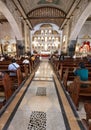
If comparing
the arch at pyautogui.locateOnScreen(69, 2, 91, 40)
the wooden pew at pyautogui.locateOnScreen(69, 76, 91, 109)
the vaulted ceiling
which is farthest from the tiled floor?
the vaulted ceiling

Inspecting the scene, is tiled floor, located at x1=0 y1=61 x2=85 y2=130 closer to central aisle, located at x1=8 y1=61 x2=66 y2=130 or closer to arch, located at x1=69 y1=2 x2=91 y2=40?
central aisle, located at x1=8 y1=61 x2=66 y2=130

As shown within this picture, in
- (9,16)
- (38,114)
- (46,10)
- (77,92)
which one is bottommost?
(38,114)

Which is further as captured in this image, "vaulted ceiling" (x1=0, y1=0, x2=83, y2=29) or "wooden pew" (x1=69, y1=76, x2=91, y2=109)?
"vaulted ceiling" (x1=0, y1=0, x2=83, y2=29)

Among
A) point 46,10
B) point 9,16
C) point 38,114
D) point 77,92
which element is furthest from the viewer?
point 46,10

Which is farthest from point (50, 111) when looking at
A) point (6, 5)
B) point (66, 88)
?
point (6, 5)

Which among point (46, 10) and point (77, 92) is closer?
point (77, 92)

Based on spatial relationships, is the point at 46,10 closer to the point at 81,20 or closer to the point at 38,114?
the point at 81,20

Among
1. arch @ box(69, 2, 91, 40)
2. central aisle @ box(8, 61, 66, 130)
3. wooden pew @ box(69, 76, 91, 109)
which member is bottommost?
central aisle @ box(8, 61, 66, 130)

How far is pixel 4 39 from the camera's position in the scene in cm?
1967

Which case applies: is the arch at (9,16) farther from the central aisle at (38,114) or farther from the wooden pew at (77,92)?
the wooden pew at (77,92)

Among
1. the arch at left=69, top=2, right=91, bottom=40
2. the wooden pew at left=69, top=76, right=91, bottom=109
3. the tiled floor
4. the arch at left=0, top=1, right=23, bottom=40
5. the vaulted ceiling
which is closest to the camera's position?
the tiled floor

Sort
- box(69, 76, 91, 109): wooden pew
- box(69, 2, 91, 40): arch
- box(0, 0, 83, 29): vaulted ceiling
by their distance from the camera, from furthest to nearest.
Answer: box(0, 0, 83, 29): vaulted ceiling, box(69, 2, 91, 40): arch, box(69, 76, 91, 109): wooden pew

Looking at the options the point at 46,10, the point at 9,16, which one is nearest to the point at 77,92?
the point at 9,16

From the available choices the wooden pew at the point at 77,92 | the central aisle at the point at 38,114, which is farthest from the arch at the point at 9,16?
the wooden pew at the point at 77,92
